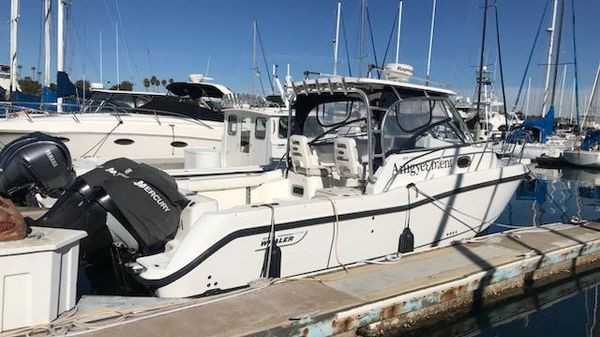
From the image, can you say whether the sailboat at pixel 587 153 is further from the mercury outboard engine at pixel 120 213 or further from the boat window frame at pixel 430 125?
the mercury outboard engine at pixel 120 213

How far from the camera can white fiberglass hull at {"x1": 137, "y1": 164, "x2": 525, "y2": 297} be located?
459cm

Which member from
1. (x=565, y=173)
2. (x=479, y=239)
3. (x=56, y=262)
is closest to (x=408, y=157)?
(x=479, y=239)

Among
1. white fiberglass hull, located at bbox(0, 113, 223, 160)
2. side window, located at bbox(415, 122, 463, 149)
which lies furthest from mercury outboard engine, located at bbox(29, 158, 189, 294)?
white fiberglass hull, located at bbox(0, 113, 223, 160)

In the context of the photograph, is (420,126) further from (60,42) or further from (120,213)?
(60,42)

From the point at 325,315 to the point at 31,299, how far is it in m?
2.09

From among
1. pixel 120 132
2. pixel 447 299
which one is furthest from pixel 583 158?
pixel 447 299

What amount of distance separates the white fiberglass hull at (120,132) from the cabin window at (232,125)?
2993 mm

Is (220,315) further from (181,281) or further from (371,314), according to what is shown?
(371,314)

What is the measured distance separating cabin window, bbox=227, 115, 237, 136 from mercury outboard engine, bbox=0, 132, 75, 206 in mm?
4024

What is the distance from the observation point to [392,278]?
5.07 m

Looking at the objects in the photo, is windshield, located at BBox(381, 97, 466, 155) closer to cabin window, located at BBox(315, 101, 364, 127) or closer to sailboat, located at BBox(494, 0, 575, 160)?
cabin window, located at BBox(315, 101, 364, 127)

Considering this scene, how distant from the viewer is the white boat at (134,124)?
1214cm

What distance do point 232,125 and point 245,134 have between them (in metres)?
0.44

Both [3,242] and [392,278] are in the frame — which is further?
[392,278]
